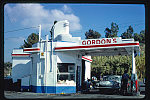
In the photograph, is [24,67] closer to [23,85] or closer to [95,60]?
[23,85]

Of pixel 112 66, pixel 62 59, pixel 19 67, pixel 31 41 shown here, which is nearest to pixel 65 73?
pixel 62 59

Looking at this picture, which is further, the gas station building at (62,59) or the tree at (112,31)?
the tree at (112,31)

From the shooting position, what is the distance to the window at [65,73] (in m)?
16.3

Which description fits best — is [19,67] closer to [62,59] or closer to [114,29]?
[62,59]

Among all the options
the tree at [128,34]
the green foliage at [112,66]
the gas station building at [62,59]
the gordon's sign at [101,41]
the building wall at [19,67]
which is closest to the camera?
the gordon's sign at [101,41]

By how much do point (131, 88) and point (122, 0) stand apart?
27.5ft

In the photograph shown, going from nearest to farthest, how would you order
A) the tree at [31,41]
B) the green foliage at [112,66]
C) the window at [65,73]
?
the window at [65,73] → the green foliage at [112,66] → the tree at [31,41]

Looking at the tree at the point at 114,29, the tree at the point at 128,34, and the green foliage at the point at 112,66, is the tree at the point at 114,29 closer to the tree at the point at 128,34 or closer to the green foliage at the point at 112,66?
the tree at the point at 128,34

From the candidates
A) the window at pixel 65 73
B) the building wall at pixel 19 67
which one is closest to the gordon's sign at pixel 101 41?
the window at pixel 65 73

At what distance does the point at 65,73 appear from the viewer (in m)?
16.5

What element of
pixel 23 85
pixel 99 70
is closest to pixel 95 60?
pixel 99 70

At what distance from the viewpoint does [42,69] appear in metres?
16.7

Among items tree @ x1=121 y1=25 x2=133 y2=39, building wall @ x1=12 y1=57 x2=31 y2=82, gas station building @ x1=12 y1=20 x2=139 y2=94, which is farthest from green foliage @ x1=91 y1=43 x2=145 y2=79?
tree @ x1=121 y1=25 x2=133 y2=39

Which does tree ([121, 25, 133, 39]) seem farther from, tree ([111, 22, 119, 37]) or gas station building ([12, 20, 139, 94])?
gas station building ([12, 20, 139, 94])
